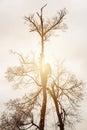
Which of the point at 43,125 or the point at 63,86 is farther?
the point at 63,86

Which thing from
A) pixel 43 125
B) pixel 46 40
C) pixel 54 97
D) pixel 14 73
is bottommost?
pixel 43 125

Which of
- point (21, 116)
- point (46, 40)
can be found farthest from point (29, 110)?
point (46, 40)

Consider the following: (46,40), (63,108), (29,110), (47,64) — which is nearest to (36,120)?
(29,110)

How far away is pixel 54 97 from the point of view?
26.5 metres

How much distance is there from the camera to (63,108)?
1061 inches

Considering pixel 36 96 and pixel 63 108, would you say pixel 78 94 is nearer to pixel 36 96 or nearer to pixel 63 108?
pixel 63 108

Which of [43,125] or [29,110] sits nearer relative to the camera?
[43,125]

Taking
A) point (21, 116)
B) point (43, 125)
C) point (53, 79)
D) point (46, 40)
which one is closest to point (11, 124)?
point (21, 116)

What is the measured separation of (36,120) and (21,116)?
1221 millimetres

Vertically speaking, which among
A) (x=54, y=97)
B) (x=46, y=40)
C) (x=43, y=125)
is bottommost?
(x=43, y=125)

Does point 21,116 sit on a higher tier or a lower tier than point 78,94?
lower

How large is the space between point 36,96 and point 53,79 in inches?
74.8

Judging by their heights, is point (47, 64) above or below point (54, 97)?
above

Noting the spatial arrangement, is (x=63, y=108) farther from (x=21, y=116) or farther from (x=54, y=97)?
(x=21, y=116)
